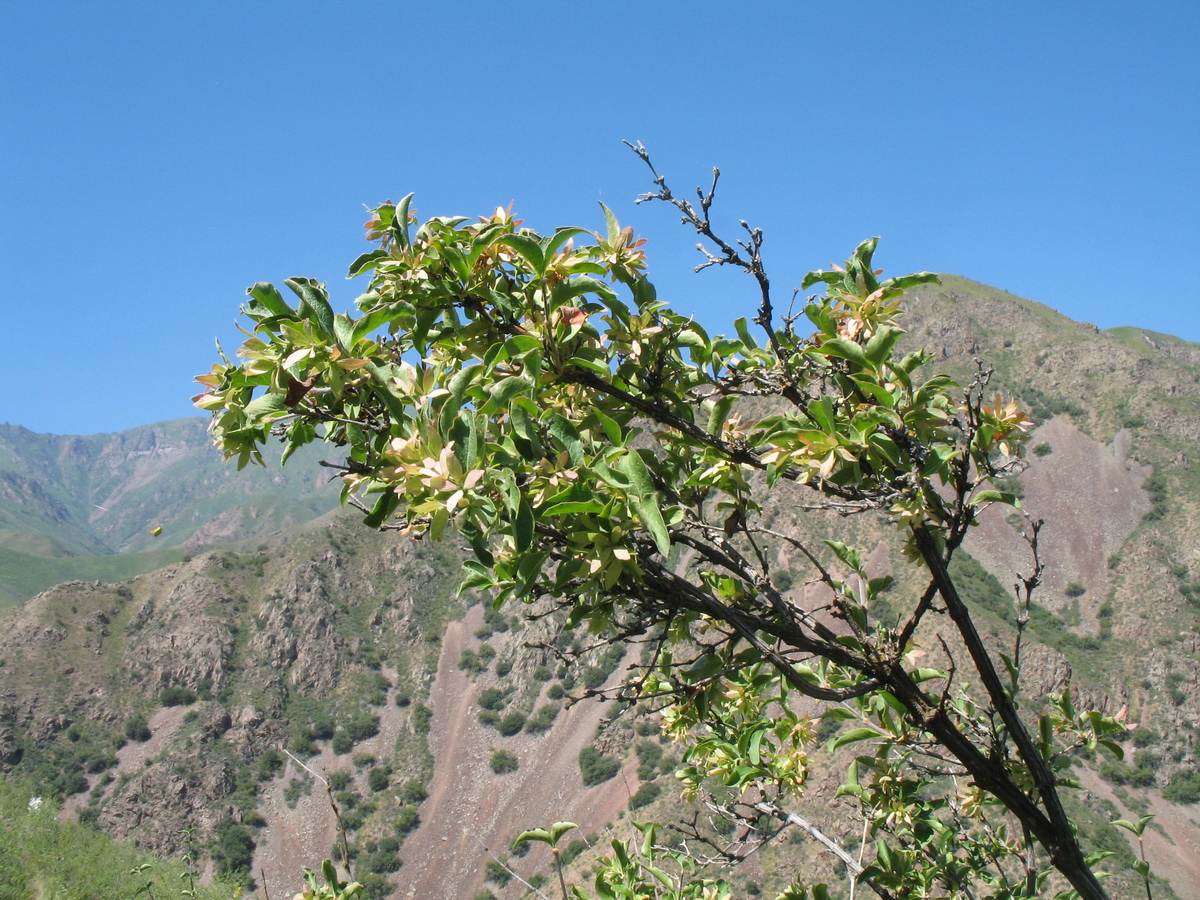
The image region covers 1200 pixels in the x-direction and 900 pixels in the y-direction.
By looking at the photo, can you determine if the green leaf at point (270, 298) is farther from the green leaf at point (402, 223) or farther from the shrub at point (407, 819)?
the shrub at point (407, 819)

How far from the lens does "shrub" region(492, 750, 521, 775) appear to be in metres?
73.4

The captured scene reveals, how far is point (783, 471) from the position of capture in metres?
2.32

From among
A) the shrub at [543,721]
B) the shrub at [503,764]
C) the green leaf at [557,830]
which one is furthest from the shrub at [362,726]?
the green leaf at [557,830]

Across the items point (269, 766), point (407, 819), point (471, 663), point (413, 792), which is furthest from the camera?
point (471, 663)

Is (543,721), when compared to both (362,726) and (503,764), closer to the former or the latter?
(503,764)

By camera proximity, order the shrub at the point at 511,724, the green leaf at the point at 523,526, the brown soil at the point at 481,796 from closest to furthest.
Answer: the green leaf at the point at 523,526 → the brown soil at the point at 481,796 → the shrub at the point at 511,724

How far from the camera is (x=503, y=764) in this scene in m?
73.8

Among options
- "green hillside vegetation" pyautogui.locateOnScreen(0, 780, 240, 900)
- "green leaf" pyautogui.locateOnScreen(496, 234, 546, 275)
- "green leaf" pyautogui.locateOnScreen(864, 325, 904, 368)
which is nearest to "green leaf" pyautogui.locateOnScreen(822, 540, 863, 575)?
"green leaf" pyautogui.locateOnScreen(864, 325, 904, 368)

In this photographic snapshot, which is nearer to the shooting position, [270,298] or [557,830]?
[270,298]

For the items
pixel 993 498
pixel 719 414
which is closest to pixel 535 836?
pixel 719 414

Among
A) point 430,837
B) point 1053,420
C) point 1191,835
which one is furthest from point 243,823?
point 1053,420

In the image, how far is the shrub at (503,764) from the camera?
241ft

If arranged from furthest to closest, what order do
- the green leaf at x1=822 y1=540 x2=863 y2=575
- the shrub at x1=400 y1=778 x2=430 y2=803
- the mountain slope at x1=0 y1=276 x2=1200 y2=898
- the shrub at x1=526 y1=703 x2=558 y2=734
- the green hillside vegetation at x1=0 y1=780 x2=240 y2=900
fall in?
the shrub at x1=526 y1=703 x2=558 y2=734 → the shrub at x1=400 y1=778 x2=430 y2=803 → the mountain slope at x1=0 y1=276 x2=1200 y2=898 → the green hillside vegetation at x1=0 y1=780 x2=240 y2=900 → the green leaf at x1=822 y1=540 x2=863 y2=575

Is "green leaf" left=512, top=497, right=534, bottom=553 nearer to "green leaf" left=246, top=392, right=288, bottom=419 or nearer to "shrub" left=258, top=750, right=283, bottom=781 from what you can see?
"green leaf" left=246, top=392, right=288, bottom=419
